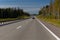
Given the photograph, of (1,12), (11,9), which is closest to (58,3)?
(1,12)

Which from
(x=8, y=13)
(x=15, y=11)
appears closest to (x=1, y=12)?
(x=8, y=13)

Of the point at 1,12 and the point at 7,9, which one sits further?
the point at 7,9

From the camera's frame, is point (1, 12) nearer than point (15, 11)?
Yes

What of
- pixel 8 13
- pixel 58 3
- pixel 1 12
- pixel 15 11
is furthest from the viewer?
pixel 15 11

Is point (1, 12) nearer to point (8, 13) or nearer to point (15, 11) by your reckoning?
point (8, 13)

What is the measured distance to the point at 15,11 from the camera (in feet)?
538

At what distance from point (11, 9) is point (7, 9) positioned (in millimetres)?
7581

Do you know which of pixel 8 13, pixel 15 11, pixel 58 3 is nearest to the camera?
pixel 58 3

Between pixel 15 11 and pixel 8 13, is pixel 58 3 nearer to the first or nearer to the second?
pixel 8 13

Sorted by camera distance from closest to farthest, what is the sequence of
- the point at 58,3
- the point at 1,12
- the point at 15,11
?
the point at 58,3 < the point at 1,12 < the point at 15,11

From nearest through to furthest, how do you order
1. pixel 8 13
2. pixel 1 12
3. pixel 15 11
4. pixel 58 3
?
1. pixel 58 3
2. pixel 1 12
3. pixel 8 13
4. pixel 15 11

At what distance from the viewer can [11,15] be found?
153500 mm

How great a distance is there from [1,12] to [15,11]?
2519cm

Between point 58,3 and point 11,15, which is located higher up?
point 58,3
